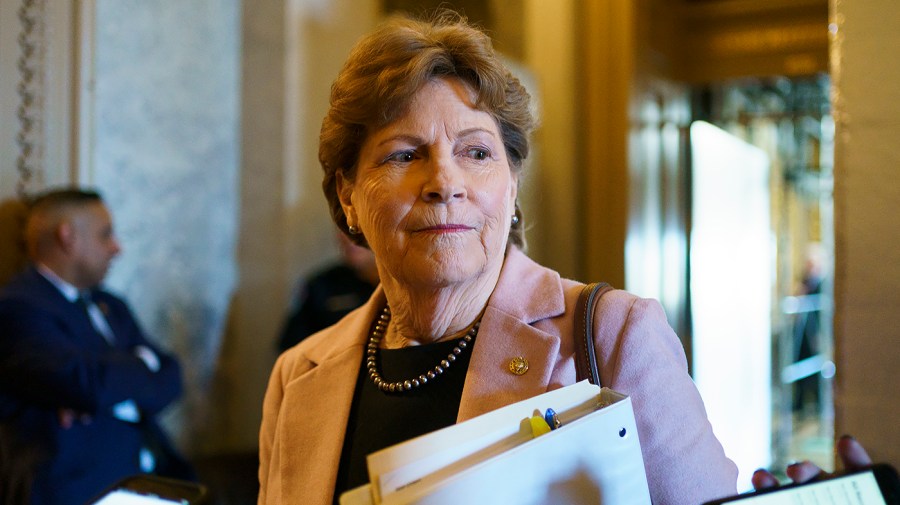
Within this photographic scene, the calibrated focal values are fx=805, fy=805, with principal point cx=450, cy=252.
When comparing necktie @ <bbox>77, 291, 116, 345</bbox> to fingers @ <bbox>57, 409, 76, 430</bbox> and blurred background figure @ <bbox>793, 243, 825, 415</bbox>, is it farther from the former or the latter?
blurred background figure @ <bbox>793, 243, 825, 415</bbox>

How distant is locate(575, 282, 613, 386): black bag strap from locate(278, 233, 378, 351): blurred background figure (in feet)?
9.32

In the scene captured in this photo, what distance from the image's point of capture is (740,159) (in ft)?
19.5

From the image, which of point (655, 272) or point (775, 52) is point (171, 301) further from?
point (775, 52)

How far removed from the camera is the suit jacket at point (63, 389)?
116 inches

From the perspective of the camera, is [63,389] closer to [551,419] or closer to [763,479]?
[551,419]

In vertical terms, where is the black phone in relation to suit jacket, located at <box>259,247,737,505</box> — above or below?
below

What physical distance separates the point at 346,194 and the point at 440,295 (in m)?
0.33

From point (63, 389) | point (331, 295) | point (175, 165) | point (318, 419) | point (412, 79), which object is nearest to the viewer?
point (412, 79)

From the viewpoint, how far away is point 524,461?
949 millimetres

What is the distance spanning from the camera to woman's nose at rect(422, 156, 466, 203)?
135 centimetres

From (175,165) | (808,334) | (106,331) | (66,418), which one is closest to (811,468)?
(66,418)

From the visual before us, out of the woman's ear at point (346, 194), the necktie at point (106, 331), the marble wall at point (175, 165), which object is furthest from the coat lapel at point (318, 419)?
the marble wall at point (175, 165)

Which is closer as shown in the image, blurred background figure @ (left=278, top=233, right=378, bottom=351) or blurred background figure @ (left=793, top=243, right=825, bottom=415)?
blurred background figure @ (left=278, top=233, right=378, bottom=351)

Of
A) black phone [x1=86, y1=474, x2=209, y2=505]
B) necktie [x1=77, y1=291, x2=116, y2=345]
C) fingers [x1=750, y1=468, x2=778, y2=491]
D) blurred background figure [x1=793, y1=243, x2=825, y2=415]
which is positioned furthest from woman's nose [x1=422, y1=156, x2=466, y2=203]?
blurred background figure [x1=793, y1=243, x2=825, y2=415]
